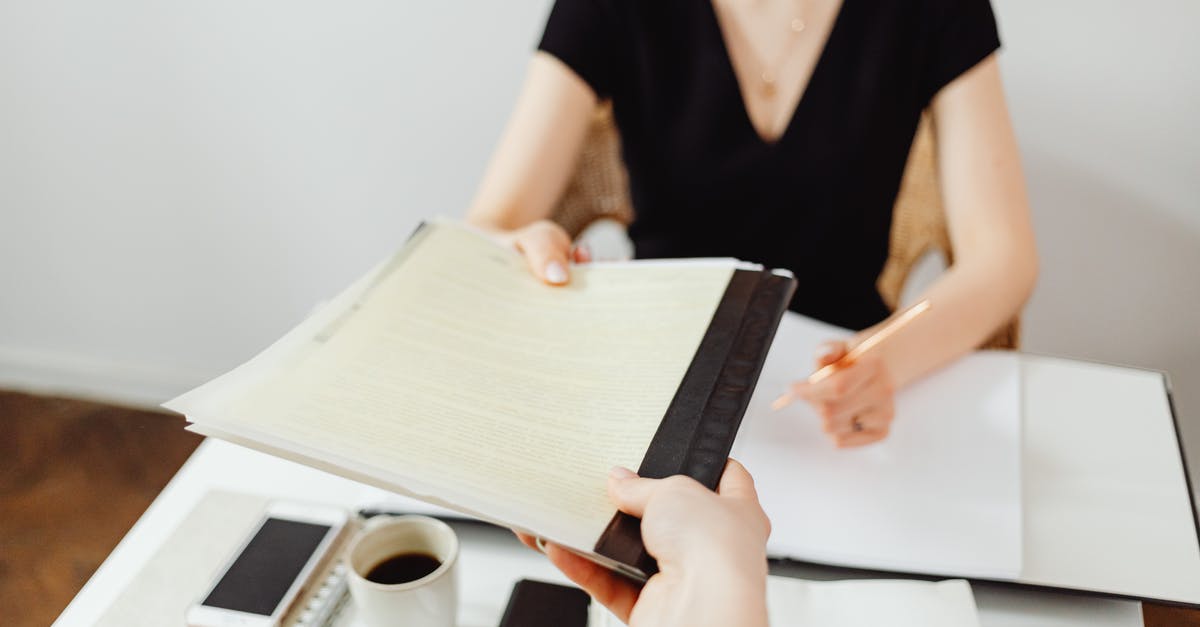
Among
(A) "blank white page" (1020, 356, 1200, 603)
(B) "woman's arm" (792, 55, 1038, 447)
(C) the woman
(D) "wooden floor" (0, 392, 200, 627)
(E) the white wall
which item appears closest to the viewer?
(A) "blank white page" (1020, 356, 1200, 603)

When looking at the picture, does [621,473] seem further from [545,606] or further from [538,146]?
[538,146]

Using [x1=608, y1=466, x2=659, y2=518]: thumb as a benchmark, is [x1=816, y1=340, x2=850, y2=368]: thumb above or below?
above

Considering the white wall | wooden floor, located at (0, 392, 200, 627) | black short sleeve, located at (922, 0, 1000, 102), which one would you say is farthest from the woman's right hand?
wooden floor, located at (0, 392, 200, 627)

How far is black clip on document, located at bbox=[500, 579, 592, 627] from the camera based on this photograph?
64cm

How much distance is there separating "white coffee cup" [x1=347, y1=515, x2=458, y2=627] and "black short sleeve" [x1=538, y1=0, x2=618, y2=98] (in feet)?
2.19

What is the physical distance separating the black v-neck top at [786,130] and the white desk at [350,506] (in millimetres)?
585

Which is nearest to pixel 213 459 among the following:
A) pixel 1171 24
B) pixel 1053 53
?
pixel 1053 53

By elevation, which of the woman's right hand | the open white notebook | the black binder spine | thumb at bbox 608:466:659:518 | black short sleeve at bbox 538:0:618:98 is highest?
black short sleeve at bbox 538:0:618:98

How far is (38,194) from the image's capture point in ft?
6.20

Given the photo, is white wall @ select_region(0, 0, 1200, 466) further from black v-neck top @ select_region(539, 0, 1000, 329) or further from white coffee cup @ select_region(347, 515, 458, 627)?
white coffee cup @ select_region(347, 515, 458, 627)

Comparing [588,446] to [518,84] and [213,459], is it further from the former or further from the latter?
[518,84]

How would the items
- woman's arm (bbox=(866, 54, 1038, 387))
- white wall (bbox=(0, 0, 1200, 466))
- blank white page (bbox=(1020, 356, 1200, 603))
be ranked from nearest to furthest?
blank white page (bbox=(1020, 356, 1200, 603))
woman's arm (bbox=(866, 54, 1038, 387))
white wall (bbox=(0, 0, 1200, 466))

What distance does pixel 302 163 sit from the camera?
5.81 feet

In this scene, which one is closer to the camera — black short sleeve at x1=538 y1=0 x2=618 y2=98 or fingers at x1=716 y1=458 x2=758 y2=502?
fingers at x1=716 y1=458 x2=758 y2=502
